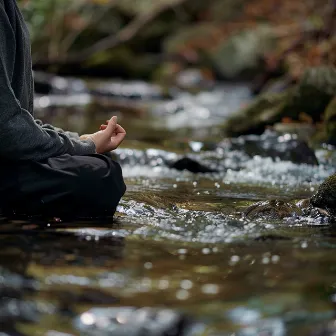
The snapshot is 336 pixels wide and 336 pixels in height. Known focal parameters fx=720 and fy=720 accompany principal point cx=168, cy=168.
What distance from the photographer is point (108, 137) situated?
11.6 feet

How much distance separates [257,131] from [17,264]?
6193 mm

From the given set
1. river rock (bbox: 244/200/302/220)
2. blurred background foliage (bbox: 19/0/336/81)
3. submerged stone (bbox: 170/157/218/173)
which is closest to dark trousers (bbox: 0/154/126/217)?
river rock (bbox: 244/200/302/220)

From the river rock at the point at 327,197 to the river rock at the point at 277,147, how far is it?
262cm

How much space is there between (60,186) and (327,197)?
4.60ft

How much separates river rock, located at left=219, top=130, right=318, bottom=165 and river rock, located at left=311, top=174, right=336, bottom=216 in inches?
103

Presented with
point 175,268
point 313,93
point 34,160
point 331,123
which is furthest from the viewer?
point 313,93

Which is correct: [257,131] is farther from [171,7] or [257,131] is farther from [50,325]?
[171,7]

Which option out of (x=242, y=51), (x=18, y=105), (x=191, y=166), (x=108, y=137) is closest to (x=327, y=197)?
(x=108, y=137)

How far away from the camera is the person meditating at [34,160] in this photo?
3098mm

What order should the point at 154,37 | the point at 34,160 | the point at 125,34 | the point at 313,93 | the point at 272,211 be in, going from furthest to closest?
the point at 154,37 < the point at 125,34 < the point at 313,93 < the point at 272,211 < the point at 34,160

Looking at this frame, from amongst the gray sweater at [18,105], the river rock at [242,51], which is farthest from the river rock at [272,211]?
the river rock at [242,51]

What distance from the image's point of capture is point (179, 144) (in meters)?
7.58

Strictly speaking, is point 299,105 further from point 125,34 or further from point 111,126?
point 125,34

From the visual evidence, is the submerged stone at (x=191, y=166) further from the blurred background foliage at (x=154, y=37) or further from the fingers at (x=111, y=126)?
the blurred background foliage at (x=154, y=37)
